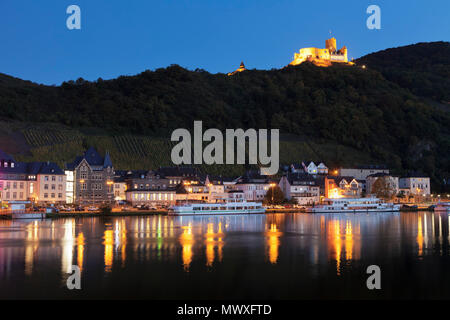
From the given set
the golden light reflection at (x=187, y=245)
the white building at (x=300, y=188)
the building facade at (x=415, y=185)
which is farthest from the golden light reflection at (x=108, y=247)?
the building facade at (x=415, y=185)

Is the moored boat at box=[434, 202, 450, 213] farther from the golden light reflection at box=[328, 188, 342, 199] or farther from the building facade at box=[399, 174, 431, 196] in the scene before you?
the golden light reflection at box=[328, 188, 342, 199]

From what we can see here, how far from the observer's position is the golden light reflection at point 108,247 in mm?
24500

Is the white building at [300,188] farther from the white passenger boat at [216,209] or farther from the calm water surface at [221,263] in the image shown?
the calm water surface at [221,263]

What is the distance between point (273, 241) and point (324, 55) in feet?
465

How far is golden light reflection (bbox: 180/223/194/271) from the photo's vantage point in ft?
83.7

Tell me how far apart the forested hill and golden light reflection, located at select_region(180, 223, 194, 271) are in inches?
2808

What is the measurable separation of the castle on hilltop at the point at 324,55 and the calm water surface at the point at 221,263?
13153 centimetres

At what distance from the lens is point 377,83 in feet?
501

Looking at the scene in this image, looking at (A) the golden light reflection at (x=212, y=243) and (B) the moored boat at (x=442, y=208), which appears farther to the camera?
(B) the moored boat at (x=442, y=208)

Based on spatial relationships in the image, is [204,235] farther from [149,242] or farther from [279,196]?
[279,196]

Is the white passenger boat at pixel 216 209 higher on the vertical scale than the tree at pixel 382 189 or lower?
lower

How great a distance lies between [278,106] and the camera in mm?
142375
